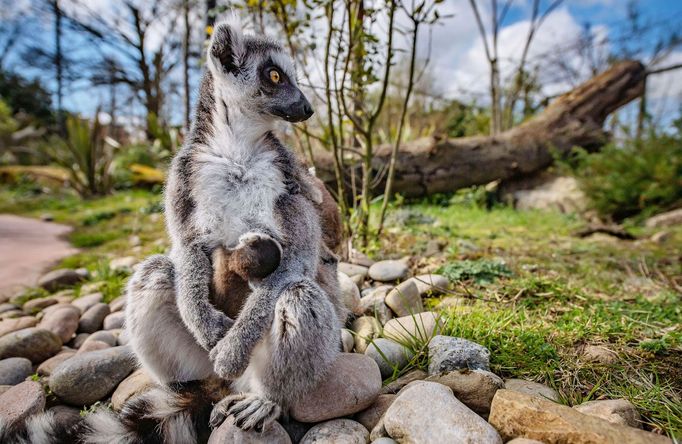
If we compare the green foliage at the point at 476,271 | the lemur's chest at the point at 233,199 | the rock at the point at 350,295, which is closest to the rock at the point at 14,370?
the lemur's chest at the point at 233,199

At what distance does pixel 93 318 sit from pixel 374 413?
9.16 feet

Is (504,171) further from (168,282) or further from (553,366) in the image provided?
(168,282)

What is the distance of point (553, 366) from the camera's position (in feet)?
7.52

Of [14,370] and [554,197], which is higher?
[554,197]

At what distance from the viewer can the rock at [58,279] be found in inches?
182

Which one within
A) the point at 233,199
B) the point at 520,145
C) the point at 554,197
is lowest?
the point at 233,199

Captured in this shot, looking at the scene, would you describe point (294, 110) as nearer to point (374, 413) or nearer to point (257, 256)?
A: point (257, 256)

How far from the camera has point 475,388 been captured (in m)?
1.96

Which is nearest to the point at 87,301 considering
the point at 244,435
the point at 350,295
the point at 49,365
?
the point at 49,365

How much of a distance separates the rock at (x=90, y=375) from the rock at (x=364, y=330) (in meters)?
1.45

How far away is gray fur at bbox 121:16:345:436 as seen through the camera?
1795 millimetres

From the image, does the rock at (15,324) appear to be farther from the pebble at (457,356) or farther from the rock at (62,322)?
the pebble at (457,356)

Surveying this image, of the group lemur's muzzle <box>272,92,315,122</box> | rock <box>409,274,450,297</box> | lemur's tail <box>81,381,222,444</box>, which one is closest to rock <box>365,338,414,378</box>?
rock <box>409,274,450,297</box>

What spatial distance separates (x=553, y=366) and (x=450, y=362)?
0.60m
